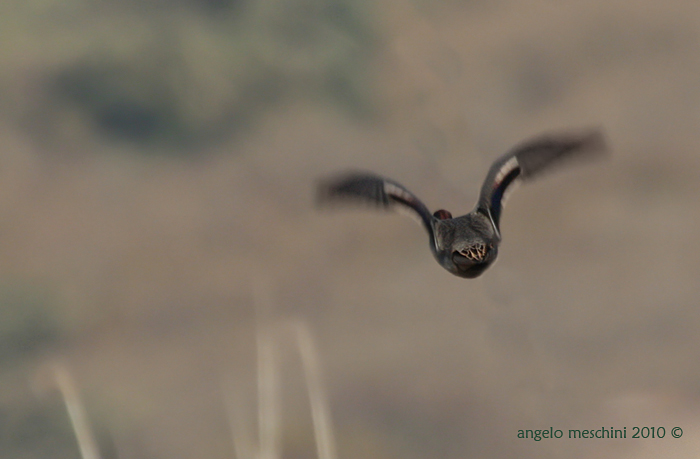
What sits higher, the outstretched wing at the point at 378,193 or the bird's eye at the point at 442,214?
the outstretched wing at the point at 378,193

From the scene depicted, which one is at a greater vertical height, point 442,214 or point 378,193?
point 378,193

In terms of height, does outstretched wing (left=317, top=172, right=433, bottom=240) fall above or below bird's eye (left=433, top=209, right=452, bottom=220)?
above

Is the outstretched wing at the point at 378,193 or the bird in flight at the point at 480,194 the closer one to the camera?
the bird in flight at the point at 480,194

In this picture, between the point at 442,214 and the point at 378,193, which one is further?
the point at 378,193

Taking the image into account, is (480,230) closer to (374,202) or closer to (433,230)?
(433,230)

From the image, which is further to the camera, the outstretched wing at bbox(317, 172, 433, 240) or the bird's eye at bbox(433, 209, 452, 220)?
the outstretched wing at bbox(317, 172, 433, 240)

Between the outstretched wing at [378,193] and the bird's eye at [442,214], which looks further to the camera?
the outstretched wing at [378,193]
